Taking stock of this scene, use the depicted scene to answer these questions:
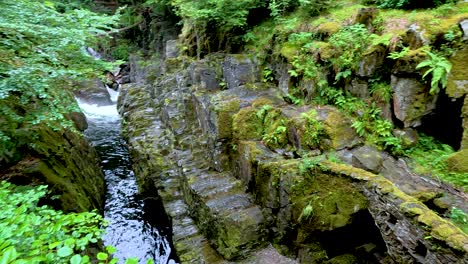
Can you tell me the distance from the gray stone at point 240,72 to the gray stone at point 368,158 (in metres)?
4.94

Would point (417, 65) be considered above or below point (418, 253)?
above

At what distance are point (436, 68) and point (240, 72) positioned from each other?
637 centimetres

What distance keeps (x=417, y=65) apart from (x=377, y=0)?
144 inches

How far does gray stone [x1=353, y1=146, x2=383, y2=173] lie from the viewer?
647 centimetres

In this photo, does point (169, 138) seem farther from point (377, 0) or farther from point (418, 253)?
point (418, 253)

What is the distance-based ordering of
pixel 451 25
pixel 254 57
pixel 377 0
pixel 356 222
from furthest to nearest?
pixel 254 57 → pixel 377 0 → pixel 451 25 → pixel 356 222

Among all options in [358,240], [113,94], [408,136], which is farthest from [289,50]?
[113,94]

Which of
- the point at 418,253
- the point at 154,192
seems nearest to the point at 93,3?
the point at 154,192

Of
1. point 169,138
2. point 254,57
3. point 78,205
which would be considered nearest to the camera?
point 78,205

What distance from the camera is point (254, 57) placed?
11242 millimetres

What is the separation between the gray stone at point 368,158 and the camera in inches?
255

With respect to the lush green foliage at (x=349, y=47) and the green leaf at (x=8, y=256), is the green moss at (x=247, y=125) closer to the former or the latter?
the lush green foliage at (x=349, y=47)

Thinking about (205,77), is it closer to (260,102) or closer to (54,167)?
(260,102)

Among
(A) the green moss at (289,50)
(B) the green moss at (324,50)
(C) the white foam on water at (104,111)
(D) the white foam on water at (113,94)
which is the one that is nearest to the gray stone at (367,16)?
(B) the green moss at (324,50)
